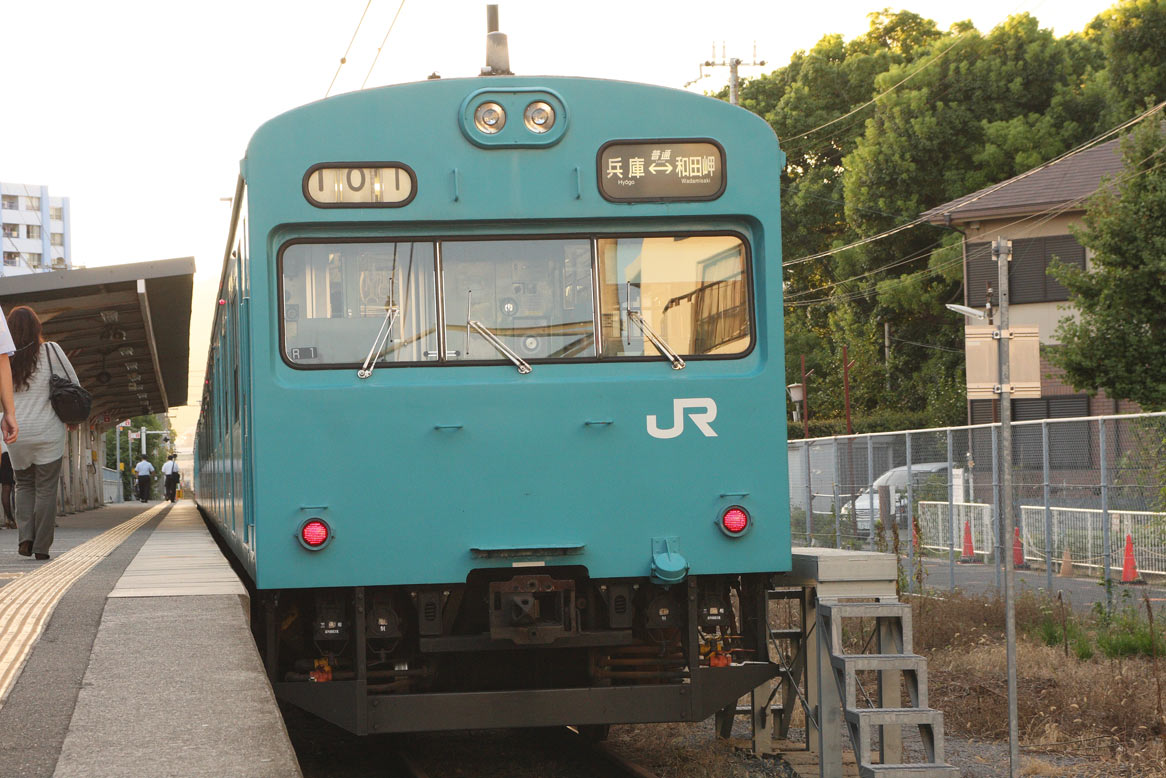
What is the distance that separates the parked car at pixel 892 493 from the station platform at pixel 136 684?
40.3 feet

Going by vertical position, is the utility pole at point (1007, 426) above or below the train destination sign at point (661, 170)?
below

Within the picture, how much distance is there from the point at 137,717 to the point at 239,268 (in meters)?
3.46

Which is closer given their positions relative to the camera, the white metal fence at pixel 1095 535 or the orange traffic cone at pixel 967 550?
the white metal fence at pixel 1095 535

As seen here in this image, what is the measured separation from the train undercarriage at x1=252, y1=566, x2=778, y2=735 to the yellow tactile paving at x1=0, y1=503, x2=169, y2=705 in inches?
39.4

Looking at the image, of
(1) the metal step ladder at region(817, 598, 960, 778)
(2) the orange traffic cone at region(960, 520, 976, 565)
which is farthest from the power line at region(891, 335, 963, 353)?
(1) the metal step ladder at region(817, 598, 960, 778)

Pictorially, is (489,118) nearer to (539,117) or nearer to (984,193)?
(539,117)

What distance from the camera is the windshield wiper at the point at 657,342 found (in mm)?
6555

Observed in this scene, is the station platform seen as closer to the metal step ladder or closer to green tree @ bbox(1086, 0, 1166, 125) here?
the metal step ladder

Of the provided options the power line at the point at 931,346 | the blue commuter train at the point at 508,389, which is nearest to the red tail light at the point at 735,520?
the blue commuter train at the point at 508,389

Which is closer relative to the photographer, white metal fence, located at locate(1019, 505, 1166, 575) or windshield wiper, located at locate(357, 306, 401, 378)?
windshield wiper, located at locate(357, 306, 401, 378)

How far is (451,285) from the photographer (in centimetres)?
648

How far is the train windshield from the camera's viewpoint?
645 cm

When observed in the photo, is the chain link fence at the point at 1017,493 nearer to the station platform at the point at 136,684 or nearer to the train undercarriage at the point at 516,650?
the train undercarriage at the point at 516,650

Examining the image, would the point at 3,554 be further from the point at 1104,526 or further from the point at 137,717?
the point at 1104,526
